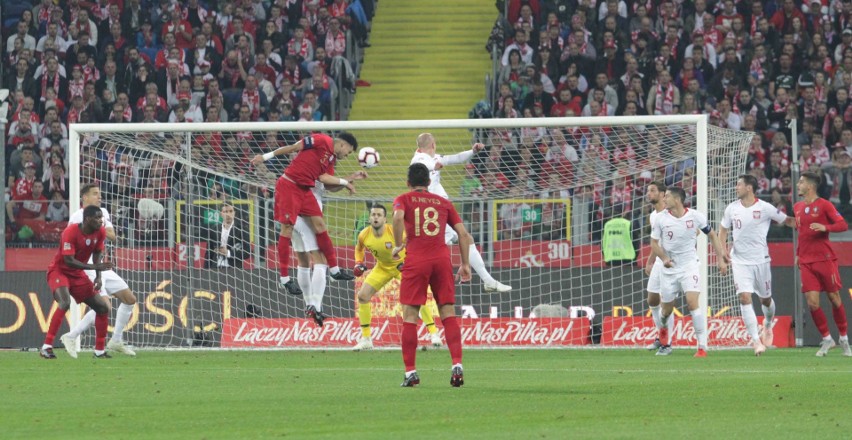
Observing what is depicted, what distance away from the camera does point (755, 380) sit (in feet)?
42.9

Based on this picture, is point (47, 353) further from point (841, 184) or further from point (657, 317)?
point (841, 184)

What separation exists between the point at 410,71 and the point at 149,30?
215 inches

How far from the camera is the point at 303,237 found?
17.7 m

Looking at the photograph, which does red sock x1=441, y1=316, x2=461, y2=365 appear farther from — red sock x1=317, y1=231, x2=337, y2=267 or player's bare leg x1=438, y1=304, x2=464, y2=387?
red sock x1=317, y1=231, x2=337, y2=267

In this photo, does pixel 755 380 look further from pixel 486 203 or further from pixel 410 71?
pixel 410 71

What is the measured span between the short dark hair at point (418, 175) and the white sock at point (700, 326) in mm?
6464

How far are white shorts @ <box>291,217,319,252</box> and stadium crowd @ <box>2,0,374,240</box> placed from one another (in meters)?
9.12

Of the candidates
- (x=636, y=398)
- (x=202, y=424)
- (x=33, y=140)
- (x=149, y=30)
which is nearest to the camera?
(x=202, y=424)

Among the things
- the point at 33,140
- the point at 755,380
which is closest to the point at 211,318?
the point at 33,140

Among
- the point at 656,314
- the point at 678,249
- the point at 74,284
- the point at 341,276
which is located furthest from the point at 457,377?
the point at 656,314

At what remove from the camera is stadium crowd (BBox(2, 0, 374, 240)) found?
2780 cm

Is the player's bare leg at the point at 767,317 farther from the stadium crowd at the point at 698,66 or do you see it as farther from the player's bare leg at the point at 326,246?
the player's bare leg at the point at 326,246

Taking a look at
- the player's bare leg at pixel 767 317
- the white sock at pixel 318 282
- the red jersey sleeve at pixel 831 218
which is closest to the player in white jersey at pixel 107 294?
the white sock at pixel 318 282

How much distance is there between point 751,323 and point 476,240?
4897 mm
